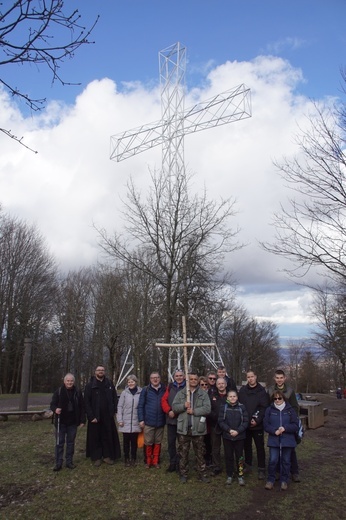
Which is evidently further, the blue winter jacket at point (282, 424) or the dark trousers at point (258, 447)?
the dark trousers at point (258, 447)

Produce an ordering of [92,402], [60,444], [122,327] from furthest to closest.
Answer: [122,327] < [92,402] < [60,444]

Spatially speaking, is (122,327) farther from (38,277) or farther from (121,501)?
(121,501)

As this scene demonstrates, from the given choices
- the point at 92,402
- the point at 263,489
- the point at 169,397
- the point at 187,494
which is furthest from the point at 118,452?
the point at 263,489

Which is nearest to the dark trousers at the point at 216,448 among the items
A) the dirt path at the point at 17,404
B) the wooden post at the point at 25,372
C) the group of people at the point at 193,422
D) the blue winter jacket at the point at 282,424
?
the group of people at the point at 193,422

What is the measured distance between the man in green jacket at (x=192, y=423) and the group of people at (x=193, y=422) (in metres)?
0.01

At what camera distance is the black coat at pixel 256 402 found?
7164mm

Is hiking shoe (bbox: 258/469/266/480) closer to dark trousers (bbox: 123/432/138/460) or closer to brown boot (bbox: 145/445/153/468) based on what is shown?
brown boot (bbox: 145/445/153/468)

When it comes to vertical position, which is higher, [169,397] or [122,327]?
[122,327]

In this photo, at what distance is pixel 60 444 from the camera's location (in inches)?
294

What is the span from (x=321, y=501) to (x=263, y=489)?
2.84 feet

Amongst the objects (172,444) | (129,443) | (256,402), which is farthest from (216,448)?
(129,443)

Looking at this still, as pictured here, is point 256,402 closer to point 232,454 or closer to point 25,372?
point 232,454

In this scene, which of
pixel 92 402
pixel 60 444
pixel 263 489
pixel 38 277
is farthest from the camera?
pixel 38 277

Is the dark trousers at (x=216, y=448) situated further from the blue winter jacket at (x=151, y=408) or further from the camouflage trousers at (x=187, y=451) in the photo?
the blue winter jacket at (x=151, y=408)
